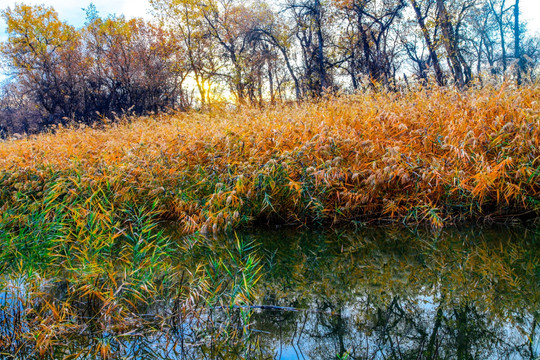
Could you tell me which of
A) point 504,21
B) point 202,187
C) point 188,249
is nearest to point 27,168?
point 202,187

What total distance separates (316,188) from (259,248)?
3.46ft

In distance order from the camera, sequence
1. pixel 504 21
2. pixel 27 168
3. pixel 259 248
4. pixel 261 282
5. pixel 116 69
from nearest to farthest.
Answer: pixel 261 282 → pixel 259 248 → pixel 27 168 → pixel 116 69 → pixel 504 21

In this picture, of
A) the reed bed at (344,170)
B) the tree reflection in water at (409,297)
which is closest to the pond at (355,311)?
the tree reflection in water at (409,297)

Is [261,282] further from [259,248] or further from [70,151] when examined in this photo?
[70,151]

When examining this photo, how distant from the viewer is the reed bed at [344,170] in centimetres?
396

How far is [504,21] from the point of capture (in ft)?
71.2

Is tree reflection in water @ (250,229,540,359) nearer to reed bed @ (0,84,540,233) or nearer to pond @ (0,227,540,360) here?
pond @ (0,227,540,360)

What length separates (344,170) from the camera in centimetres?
432

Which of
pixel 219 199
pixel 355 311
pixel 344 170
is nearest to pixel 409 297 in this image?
pixel 355 311

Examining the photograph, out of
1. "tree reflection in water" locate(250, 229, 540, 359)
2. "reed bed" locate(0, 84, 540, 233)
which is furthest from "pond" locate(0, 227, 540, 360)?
"reed bed" locate(0, 84, 540, 233)

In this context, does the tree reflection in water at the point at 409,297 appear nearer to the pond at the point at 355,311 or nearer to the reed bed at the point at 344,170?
the pond at the point at 355,311

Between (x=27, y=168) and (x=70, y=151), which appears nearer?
(x=27, y=168)

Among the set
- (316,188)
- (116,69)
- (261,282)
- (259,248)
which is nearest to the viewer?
(261,282)

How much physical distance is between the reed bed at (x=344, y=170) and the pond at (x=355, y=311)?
2.73 ft
